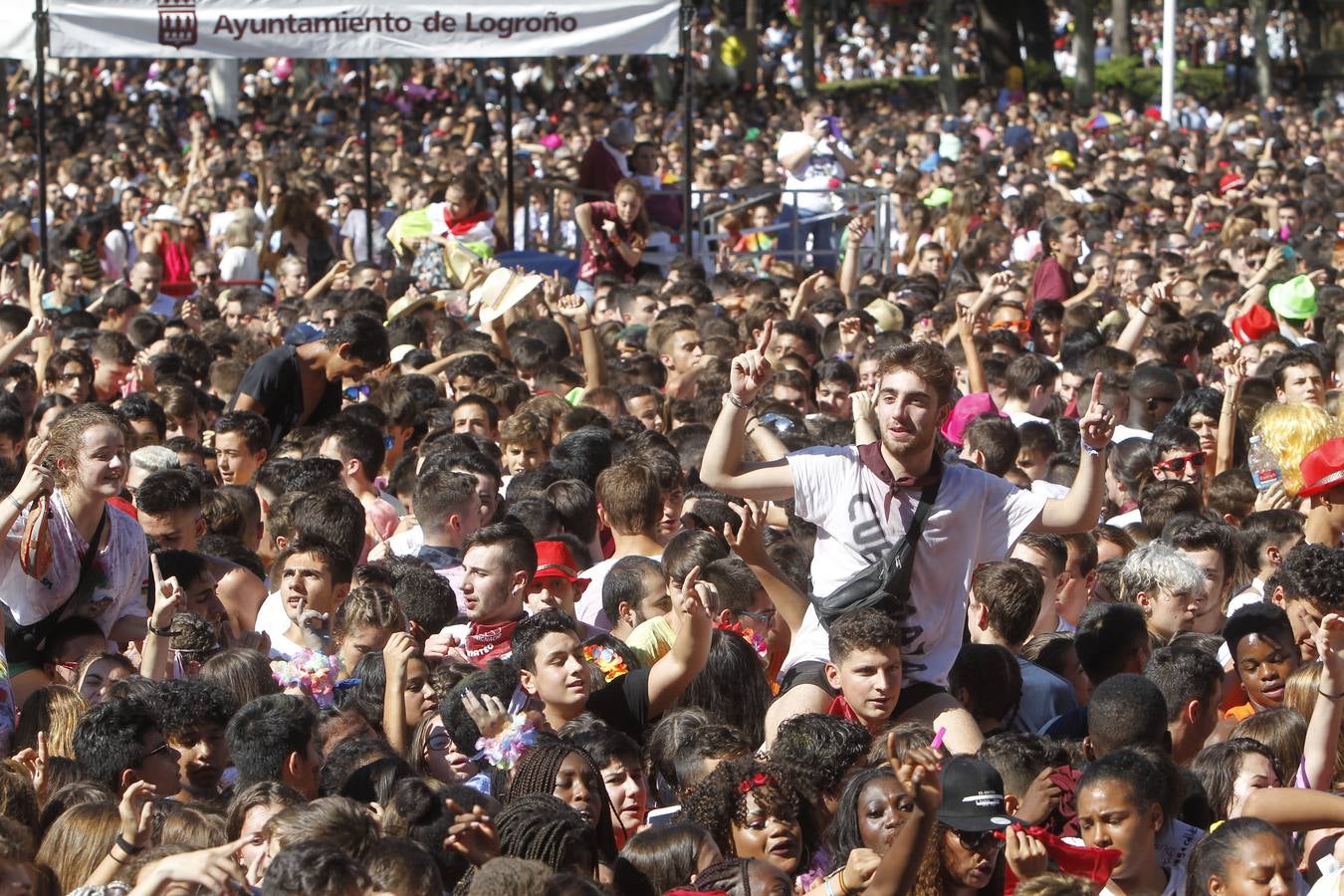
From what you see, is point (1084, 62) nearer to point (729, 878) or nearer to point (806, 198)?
point (806, 198)

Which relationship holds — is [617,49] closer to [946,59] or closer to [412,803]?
[412,803]

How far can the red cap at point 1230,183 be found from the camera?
2250cm

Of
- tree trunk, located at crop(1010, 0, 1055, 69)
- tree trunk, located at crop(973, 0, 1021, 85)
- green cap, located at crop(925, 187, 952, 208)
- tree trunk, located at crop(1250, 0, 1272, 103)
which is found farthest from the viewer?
tree trunk, located at crop(1010, 0, 1055, 69)

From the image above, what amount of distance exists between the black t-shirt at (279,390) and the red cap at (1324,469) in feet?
13.6

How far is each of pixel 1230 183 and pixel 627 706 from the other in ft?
59.6

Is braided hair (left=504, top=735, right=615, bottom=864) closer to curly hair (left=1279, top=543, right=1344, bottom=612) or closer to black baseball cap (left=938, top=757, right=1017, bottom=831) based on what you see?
black baseball cap (left=938, top=757, right=1017, bottom=831)

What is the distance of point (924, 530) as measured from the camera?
5.87m

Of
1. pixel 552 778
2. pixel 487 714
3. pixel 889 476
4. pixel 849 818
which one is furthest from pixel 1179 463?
pixel 552 778

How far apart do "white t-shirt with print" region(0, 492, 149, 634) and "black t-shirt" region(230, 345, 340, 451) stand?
268 cm

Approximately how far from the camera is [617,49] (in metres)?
15.1

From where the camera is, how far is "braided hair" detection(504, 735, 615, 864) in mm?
5070

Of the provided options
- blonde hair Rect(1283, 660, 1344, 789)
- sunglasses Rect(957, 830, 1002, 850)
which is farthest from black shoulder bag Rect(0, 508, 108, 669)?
blonde hair Rect(1283, 660, 1344, 789)

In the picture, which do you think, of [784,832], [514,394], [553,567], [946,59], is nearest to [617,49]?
[514,394]

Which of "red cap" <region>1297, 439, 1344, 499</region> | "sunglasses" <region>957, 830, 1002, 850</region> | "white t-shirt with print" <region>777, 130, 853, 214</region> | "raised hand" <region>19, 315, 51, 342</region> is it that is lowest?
"sunglasses" <region>957, 830, 1002, 850</region>
